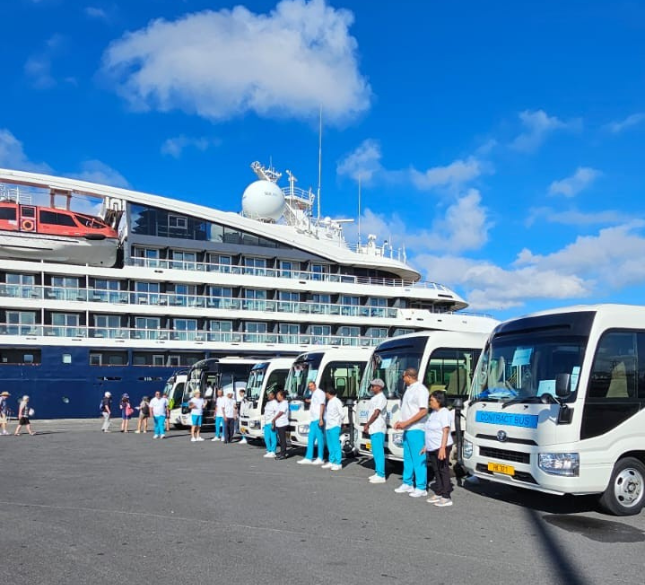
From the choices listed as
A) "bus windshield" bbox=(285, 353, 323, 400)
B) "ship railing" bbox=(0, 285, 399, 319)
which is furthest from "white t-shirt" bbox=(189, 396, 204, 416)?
"ship railing" bbox=(0, 285, 399, 319)

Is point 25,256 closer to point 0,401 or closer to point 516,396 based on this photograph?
point 0,401

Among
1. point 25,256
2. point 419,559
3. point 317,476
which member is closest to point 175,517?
point 419,559

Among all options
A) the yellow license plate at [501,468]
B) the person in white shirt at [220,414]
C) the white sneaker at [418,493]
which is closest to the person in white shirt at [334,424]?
the white sneaker at [418,493]

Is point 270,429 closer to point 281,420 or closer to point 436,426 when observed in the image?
point 281,420

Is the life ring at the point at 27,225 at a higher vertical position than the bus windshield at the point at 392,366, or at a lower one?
higher

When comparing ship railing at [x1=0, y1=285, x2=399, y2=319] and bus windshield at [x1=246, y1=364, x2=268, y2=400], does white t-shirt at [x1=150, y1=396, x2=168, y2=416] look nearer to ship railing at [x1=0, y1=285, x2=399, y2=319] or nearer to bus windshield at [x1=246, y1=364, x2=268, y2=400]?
bus windshield at [x1=246, y1=364, x2=268, y2=400]

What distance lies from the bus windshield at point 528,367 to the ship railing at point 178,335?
27.8 metres

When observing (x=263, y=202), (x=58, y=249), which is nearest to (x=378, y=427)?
(x=58, y=249)

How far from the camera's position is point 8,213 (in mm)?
33094

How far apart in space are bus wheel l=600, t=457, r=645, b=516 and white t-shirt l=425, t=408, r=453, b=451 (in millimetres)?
2053

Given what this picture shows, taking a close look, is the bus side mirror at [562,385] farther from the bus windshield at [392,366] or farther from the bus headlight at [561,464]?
the bus windshield at [392,366]

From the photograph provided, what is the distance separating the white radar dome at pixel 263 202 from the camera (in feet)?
141

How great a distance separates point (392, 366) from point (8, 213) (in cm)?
2756

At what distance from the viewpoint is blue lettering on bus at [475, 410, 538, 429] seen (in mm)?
8125
